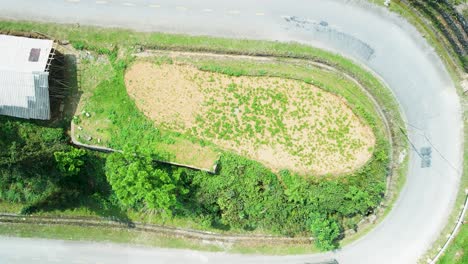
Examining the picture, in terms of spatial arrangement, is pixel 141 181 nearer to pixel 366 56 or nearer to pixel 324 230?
pixel 324 230

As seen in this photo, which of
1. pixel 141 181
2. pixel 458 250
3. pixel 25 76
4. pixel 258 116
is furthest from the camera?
pixel 458 250

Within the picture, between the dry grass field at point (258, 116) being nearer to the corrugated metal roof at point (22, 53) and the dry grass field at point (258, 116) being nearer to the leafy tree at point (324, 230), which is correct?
the leafy tree at point (324, 230)

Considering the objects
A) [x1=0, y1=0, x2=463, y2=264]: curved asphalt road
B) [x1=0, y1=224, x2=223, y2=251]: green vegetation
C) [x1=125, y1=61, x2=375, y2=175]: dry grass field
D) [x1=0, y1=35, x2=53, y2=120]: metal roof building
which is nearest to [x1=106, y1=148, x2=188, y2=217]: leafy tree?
[x1=125, y1=61, x2=375, y2=175]: dry grass field

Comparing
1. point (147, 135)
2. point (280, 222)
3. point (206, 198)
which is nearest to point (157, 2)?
point (147, 135)

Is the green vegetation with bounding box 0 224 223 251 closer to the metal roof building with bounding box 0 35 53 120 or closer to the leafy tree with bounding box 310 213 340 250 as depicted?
the leafy tree with bounding box 310 213 340 250

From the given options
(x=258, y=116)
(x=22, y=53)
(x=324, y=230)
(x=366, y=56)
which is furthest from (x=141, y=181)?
(x=366, y=56)

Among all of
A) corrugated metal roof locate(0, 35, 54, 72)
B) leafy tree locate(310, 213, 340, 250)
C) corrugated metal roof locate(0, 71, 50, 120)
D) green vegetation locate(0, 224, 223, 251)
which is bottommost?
green vegetation locate(0, 224, 223, 251)
